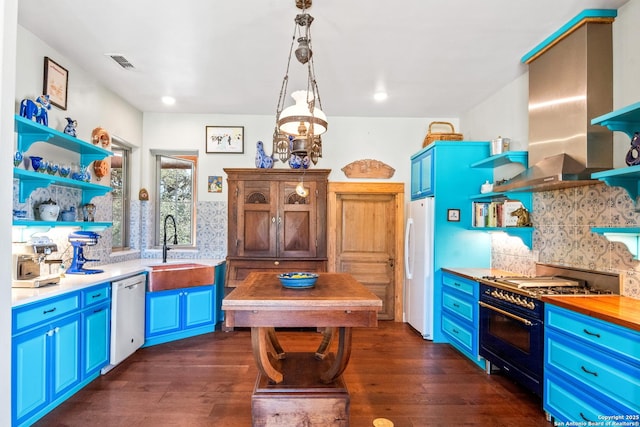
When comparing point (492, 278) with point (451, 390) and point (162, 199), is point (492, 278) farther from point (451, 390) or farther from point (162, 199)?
point (162, 199)

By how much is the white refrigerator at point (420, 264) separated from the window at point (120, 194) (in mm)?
Answer: 3759

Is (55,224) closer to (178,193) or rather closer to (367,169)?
(178,193)

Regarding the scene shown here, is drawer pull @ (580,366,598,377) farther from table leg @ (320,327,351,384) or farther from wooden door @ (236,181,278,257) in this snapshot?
wooden door @ (236,181,278,257)

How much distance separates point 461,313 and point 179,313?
3128 mm

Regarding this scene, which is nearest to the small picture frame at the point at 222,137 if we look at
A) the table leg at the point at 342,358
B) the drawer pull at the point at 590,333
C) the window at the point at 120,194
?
the window at the point at 120,194

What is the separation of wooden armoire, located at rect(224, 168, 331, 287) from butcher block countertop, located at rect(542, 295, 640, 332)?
2808 mm

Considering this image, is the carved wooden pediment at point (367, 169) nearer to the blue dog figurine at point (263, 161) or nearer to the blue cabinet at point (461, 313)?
the blue dog figurine at point (263, 161)

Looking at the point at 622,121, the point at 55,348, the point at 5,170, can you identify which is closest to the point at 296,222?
the point at 55,348

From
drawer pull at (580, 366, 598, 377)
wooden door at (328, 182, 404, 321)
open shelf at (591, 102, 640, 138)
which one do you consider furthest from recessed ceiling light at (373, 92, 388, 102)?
drawer pull at (580, 366, 598, 377)

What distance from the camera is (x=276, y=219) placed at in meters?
4.74

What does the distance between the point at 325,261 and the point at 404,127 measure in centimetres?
227

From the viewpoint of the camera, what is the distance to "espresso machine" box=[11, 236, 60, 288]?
2562 millimetres

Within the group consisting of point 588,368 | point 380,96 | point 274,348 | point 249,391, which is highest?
point 380,96

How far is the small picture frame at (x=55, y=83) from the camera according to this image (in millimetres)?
3115
